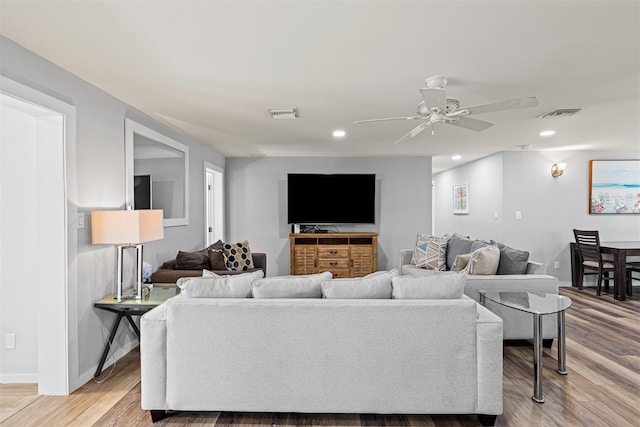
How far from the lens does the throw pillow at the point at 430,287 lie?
7.69 feet

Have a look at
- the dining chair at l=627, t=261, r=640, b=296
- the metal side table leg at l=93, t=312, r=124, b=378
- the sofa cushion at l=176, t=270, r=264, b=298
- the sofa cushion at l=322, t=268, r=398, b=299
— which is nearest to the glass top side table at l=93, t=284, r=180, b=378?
the metal side table leg at l=93, t=312, r=124, b=378

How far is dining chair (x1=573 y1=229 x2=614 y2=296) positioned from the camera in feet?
17.9

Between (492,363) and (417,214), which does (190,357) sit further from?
(417,214)

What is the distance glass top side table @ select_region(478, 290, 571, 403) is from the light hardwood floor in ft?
0.38

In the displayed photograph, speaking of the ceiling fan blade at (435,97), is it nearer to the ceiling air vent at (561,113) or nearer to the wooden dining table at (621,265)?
the ceiling air vent at (561,113)

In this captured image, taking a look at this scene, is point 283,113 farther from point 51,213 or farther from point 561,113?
point 561,113

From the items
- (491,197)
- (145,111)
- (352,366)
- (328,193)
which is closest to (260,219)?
(328,193)

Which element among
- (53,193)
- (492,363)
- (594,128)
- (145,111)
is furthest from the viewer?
(594,128)

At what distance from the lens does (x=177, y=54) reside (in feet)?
7.72

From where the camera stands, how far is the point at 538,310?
244cm

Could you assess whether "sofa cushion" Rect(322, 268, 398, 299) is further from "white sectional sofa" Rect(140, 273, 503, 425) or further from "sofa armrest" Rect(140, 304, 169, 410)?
"sofa armrest" Rect(140, 304, 169, 410)

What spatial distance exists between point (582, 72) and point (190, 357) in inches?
130

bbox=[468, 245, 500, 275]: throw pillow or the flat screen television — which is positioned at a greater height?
the flat screen television

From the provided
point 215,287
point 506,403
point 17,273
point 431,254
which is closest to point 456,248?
point 431,254
